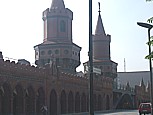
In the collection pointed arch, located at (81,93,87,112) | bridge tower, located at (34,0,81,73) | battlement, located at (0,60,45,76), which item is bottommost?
pointed arch, located at (81,93,87,112)

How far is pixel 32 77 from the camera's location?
4075 cm

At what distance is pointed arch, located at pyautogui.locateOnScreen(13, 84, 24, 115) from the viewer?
125ft

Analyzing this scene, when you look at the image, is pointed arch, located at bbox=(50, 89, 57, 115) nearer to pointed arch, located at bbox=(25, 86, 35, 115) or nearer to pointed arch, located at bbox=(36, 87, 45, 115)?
pointed arch, located at bbox=(36, 87, 45, 115)

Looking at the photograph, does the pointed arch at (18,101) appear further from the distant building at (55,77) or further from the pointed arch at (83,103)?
the pointed arch at (83,103)

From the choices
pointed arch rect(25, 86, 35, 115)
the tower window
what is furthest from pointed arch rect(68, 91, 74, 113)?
the tower window

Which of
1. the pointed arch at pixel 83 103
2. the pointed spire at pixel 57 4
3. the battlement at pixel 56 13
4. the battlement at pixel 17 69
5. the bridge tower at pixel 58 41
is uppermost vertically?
the pointed spire at pixel 57 4

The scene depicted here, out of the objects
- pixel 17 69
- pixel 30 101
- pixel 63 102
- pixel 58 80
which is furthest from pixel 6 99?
pixel 63 102

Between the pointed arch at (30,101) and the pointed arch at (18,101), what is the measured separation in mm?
1222

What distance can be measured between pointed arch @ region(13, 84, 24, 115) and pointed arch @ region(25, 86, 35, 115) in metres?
1.22

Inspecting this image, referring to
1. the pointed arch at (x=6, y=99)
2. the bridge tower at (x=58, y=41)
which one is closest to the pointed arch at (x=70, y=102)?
the bridge tower at (x=58, y=41)

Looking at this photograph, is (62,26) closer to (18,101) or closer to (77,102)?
(77,102)

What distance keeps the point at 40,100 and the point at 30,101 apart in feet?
8.88

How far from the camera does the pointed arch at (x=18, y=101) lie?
125 feet

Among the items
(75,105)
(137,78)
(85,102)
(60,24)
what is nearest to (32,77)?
(75,105)
